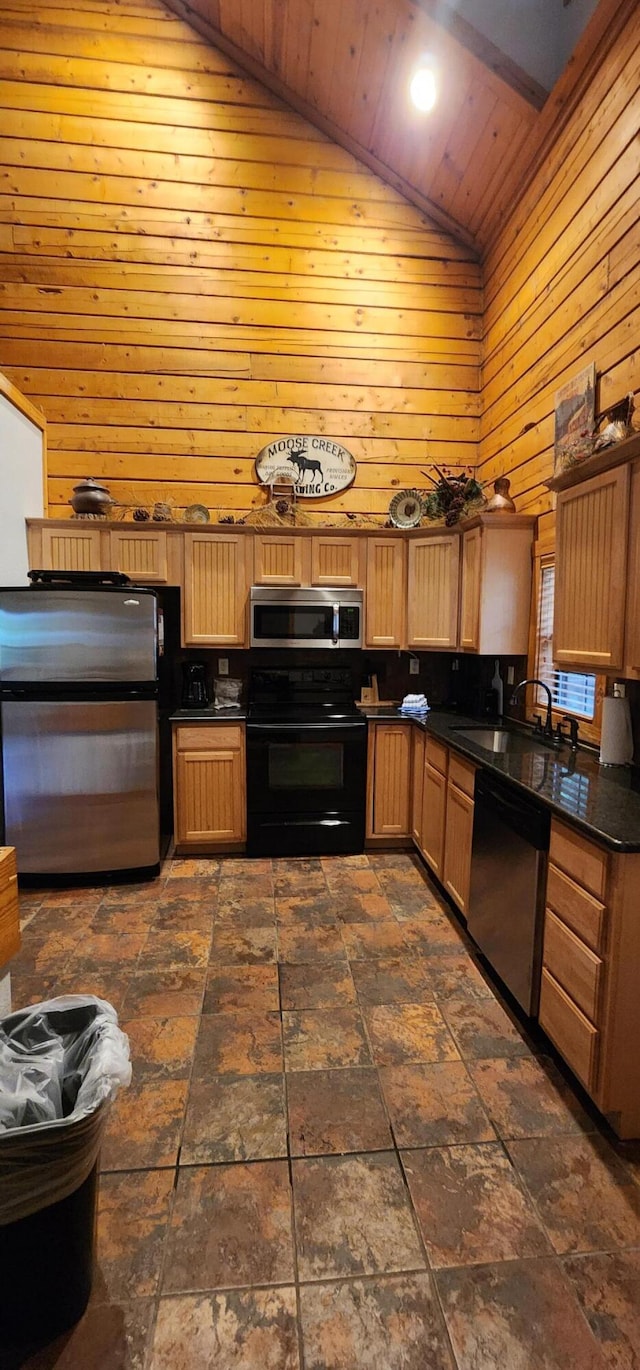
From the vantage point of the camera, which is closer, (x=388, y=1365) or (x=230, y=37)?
(x=388, y=1365)

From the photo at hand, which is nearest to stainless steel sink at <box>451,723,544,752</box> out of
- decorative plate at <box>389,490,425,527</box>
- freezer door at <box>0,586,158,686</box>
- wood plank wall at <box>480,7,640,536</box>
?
wood plank wall at <box>480,7,640,536</box>

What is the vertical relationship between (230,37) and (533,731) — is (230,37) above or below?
above

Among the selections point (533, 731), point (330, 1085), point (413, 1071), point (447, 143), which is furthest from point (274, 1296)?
point (447, 143)

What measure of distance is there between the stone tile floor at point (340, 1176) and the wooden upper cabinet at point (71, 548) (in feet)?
7.25

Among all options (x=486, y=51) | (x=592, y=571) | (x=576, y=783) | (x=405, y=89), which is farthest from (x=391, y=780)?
(x=405, y=89)

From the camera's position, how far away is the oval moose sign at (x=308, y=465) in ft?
13.3

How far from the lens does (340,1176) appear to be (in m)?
1.53

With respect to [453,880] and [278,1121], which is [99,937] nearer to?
[278,1121]

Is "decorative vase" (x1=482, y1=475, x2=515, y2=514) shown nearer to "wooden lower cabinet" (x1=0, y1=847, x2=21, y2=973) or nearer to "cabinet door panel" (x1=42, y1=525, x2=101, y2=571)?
"cabinet door panel" (x1=42, y1=525, x2=101, y2=571)

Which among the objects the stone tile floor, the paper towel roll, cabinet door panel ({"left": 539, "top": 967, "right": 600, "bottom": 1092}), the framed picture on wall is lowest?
the stone tile floor

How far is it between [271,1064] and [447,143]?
16.0ft

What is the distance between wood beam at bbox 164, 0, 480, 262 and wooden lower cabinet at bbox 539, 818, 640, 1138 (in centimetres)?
424

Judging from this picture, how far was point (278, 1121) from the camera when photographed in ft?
5.60

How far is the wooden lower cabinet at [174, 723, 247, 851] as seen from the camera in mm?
3576
